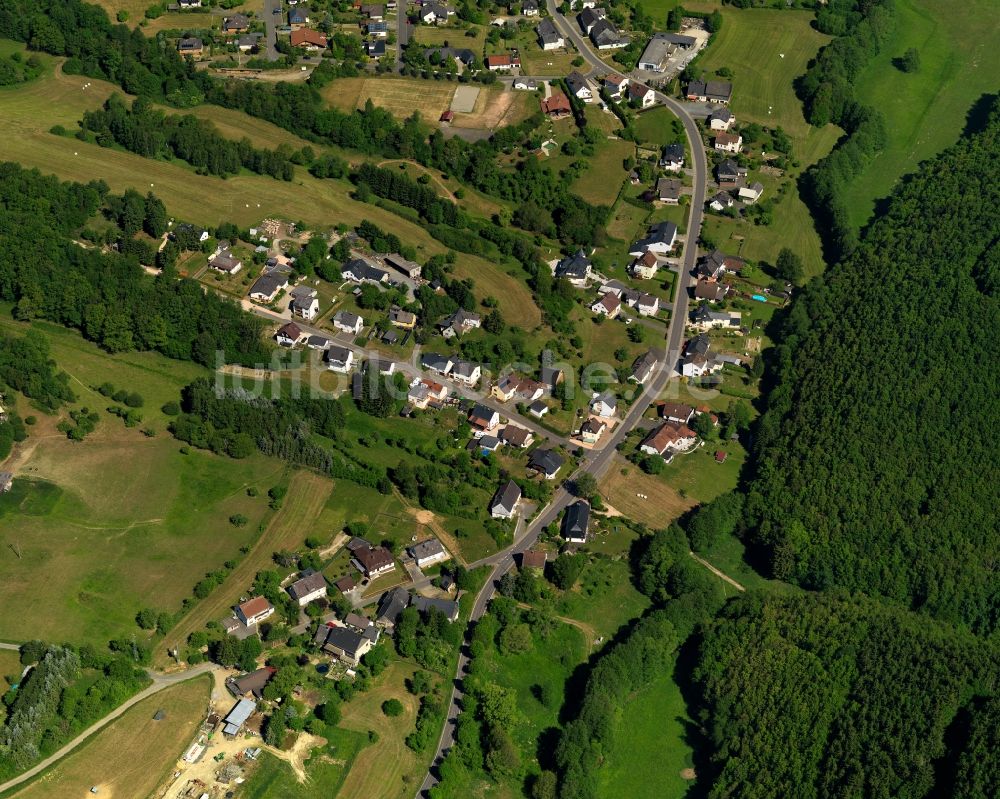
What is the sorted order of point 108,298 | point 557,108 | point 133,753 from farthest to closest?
point 557,108
point 108,298
point 133,753

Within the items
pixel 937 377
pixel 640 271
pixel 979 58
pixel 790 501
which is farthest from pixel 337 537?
pixel 979 58

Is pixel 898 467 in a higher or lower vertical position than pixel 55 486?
higher

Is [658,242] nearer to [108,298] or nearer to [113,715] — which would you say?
[108,298]

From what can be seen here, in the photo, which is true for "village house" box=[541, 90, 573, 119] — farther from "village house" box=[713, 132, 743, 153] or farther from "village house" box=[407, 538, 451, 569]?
"village house" box=[407, 538, 451, 569]

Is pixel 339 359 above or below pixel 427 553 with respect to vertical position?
above


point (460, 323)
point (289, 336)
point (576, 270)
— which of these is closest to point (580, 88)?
point (576, 270)

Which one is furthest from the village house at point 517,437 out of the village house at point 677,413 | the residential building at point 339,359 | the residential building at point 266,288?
the residential building at point 266,288

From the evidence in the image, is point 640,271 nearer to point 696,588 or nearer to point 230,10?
point 696,588

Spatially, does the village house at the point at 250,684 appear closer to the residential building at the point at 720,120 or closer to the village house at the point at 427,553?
the village house at the point at 427,553
